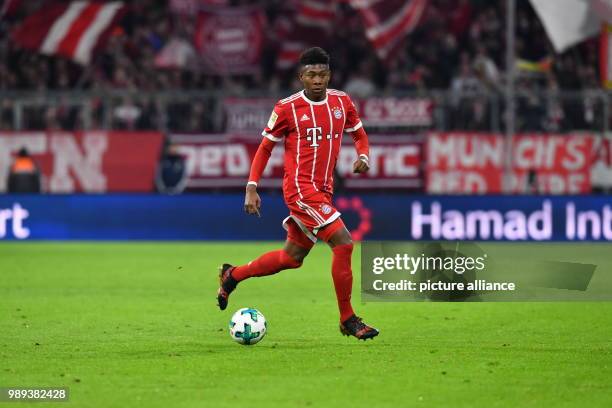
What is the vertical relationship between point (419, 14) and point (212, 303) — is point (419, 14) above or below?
above

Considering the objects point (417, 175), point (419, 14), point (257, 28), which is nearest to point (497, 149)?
point (417, 175)

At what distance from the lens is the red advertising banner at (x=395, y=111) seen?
24.8m

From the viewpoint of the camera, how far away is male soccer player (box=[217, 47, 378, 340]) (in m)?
11.5

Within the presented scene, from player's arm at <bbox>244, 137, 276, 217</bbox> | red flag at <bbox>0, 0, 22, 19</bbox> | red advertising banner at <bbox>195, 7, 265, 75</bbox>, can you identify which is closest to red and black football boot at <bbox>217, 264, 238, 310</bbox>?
player's arm at <bbox>244, 137, 276, 217</bbox>

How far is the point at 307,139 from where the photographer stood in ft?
38.4

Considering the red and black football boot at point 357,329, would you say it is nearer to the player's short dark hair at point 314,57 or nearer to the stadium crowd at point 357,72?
the player's short dark hair at point 314,57

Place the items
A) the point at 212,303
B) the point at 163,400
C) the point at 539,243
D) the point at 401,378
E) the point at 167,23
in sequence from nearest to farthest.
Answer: the point at 163,400, the point at 401,378, the point at 212,303, the point at 539,243, the point at 167,23

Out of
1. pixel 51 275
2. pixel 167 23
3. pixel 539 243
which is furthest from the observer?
pixel 167 23

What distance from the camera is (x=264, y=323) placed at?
11.5 m

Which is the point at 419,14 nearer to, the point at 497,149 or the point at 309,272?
the point at 497,149

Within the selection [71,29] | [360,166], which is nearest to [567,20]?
[71,29]

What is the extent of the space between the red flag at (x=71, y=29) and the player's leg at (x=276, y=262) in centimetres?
1651

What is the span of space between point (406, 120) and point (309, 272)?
6.21 metres

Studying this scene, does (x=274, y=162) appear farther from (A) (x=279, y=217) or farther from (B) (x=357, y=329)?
(B) (x=357, y=329)
